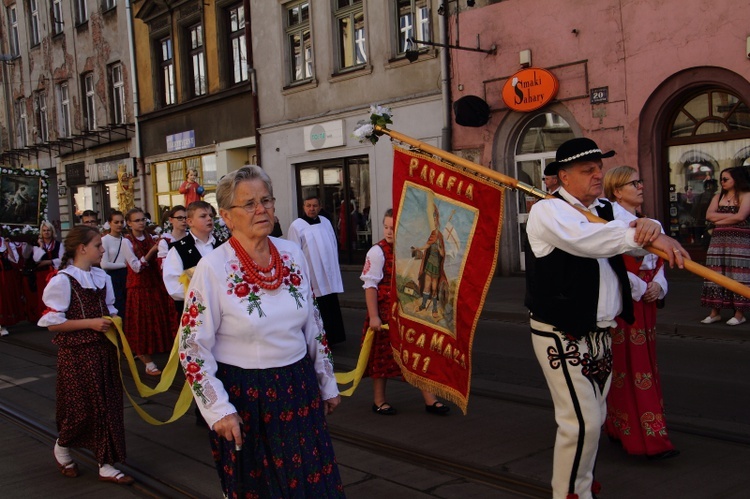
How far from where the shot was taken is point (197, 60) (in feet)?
82.3

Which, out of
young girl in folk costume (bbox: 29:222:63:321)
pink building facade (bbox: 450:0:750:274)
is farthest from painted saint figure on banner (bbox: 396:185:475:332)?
young girl in folk costume (bbox: 29:222:63:321)

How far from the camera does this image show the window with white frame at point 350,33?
62.7ft

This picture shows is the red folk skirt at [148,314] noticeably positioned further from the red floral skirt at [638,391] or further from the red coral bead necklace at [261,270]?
the red coral bead necklace at [261,270]

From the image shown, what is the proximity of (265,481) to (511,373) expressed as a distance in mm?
4801

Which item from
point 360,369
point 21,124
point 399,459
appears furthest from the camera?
point 21,124

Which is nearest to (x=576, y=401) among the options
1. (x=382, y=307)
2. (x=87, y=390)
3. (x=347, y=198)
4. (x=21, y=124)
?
(x=382, y=307)

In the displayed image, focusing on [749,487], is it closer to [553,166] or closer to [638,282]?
[638,282]

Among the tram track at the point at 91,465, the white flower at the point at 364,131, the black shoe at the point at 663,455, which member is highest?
the white flower at the point at 364,131

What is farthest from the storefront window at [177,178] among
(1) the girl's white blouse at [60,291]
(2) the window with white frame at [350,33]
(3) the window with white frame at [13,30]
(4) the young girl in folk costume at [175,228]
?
(1) the girl's white blouse at [60,291]

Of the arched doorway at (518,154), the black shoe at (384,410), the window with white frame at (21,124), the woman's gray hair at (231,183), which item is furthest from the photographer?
the window with white frame at (21,124)

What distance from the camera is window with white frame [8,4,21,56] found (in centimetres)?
3644

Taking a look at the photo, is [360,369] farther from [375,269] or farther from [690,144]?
[690,144]

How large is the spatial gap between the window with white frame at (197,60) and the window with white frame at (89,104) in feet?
24.8

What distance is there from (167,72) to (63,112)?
28.6ft
